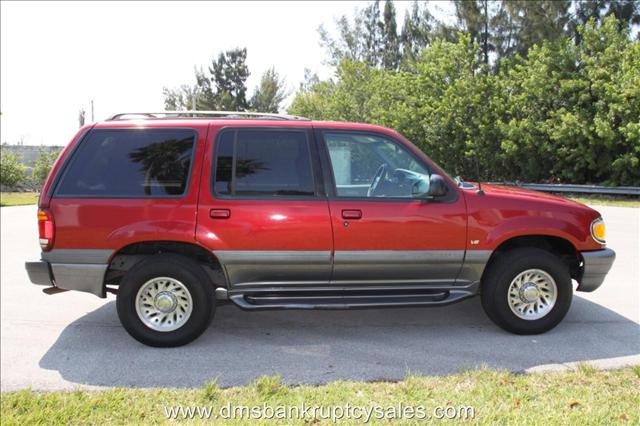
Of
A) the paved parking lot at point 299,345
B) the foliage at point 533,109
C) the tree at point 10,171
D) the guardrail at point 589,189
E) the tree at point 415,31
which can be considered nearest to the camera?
the paved parking lot at point 299,345

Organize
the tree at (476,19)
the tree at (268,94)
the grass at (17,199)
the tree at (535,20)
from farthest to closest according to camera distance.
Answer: the tree at (268,94) < the tree at (476,19) < the tree at (535,20) < the grass at (17,199)

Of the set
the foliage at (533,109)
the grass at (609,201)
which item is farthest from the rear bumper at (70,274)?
A: the foliage at (533,109)

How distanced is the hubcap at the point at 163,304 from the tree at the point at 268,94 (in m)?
52.4

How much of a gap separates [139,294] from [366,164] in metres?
2.31

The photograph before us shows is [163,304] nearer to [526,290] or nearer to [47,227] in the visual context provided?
[47,227]

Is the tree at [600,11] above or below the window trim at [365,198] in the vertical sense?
above

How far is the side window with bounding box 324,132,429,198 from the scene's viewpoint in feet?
15.4

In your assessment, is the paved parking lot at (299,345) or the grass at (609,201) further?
the grass at (609,201)

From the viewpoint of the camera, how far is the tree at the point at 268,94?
56469mm

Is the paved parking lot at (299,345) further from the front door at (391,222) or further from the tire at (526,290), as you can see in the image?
the front door at (391,222)

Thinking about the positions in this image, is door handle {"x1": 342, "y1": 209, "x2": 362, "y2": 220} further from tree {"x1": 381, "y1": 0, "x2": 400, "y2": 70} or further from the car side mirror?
tree {"x1": 381, "y1": 0, "x2": 400, "y2": 70}

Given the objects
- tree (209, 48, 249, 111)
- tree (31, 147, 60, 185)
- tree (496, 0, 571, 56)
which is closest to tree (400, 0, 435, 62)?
tree (496, 0, 571, 56)

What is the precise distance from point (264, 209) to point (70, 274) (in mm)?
1755

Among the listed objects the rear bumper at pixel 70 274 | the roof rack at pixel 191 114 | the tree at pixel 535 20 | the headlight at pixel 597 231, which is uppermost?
the tree at pixel 535 20
